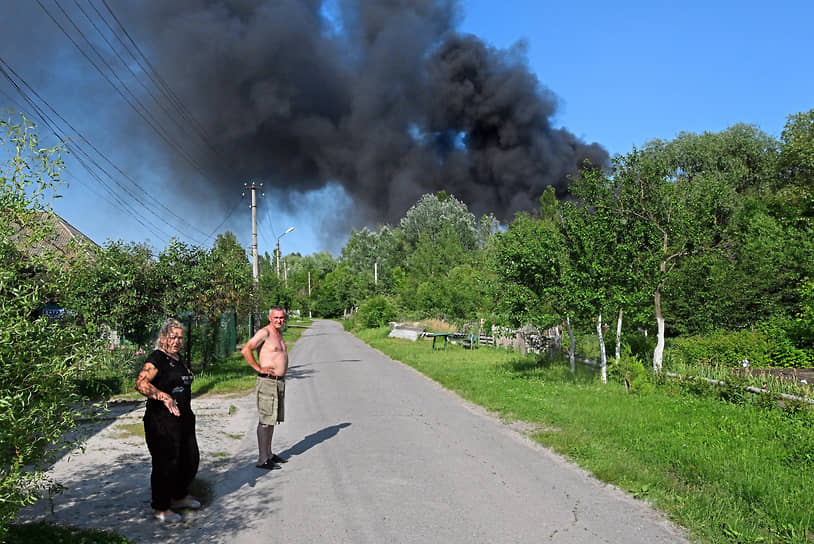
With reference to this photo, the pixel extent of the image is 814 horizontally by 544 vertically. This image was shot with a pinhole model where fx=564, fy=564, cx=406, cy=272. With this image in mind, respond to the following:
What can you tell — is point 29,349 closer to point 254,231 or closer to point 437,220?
point 254,231

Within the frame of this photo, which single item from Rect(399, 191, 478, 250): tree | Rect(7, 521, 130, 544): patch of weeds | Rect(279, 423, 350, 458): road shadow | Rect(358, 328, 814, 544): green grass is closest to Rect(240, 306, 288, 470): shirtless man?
Rect(279, 423, 350, 458): road shadow

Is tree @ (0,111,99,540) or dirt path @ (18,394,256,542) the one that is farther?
dirt path @ (18,394,256,542)

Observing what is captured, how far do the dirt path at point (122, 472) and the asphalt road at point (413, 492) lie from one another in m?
0.27

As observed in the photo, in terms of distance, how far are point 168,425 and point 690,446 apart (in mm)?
6015

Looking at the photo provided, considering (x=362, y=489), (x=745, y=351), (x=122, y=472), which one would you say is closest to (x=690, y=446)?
(x=362, y=489)

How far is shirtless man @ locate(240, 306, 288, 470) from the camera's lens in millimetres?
6633

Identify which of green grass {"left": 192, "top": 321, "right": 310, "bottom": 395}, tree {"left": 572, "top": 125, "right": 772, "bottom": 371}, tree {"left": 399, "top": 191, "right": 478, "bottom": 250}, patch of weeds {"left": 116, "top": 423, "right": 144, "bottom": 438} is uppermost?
tree {"left": 399, "top": 191, "right": 478, "bottom": 250}

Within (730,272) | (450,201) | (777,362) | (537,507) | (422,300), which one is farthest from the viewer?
(450,201)

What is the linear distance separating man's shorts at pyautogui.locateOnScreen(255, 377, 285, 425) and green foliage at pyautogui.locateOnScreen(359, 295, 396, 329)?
3514 centimetres

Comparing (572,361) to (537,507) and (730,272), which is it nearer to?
(730,272)

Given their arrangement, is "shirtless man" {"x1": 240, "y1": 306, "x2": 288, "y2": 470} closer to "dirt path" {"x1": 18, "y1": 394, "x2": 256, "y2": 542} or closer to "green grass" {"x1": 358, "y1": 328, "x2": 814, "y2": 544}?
"dirt path" {"x1": 18, "y1": 394, "x2": 256, "y2": 542}

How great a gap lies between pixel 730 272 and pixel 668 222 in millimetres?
6168

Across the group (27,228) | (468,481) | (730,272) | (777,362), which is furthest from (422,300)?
(27,228)

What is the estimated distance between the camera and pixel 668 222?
13531 millimetres
